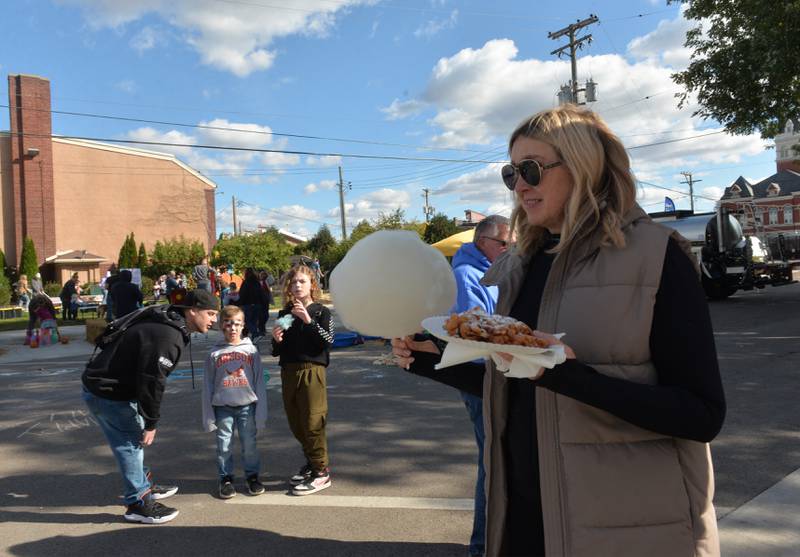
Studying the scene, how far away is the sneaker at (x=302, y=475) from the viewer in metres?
4.45

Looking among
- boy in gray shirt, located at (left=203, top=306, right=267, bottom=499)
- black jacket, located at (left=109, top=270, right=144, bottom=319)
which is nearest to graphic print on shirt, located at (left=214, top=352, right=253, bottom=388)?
boy in gray shirt, located at (left=203, top=306, right=267, bottom=499)

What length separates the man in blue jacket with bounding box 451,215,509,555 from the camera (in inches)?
128

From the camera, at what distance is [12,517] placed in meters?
4.15

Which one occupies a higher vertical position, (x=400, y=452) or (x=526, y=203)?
(x=526, y=203)

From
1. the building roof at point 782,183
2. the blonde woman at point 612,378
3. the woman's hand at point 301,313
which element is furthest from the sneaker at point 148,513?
the building roof at point 782,183

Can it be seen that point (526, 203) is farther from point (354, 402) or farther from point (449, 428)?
point (354, 402)

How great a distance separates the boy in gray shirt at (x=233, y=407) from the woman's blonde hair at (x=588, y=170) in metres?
3.50

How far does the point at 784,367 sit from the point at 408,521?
689cm

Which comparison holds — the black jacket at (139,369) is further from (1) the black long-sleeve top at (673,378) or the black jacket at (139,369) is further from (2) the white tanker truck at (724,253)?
(2) the white tanker truck at (724,253)

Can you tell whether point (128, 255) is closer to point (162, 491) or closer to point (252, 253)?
point (252, 253)

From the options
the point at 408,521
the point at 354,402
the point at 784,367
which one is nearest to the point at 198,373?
the point at 354,402

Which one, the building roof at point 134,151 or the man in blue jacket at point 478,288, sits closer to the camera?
the man in blue jacket at point 478,288

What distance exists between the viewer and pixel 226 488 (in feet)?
14.2

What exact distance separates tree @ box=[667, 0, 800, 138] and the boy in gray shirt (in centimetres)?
1230
